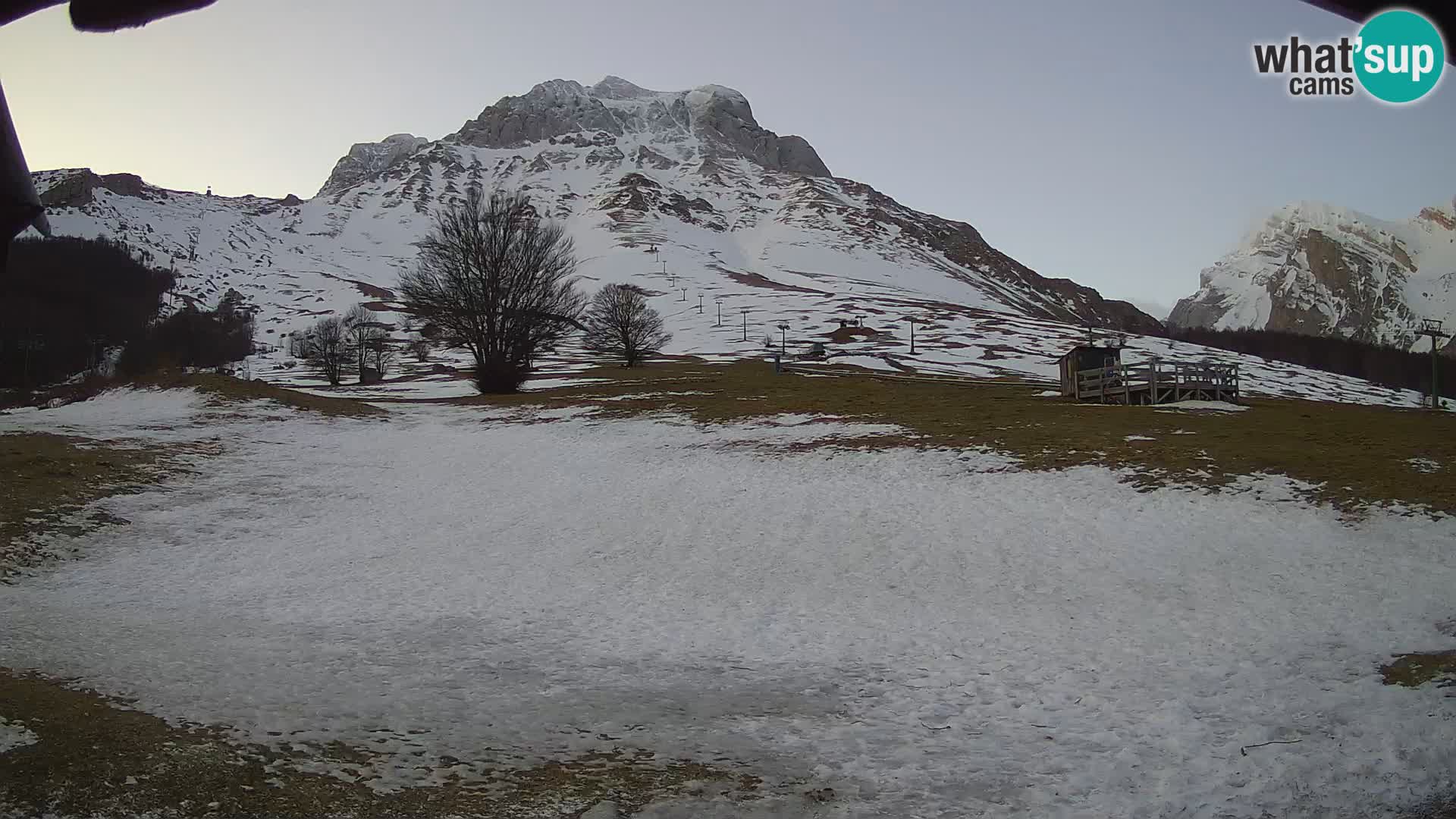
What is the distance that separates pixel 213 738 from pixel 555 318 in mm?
47510

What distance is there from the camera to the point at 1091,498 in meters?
20.9

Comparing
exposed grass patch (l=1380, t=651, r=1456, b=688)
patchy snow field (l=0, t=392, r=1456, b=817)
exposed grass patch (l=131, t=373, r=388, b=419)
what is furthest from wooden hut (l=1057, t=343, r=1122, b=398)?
exposed grass patch (l=1380, t=651, r=1456, b=688)

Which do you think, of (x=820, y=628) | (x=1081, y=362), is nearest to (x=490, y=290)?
(x=1081, y=362)

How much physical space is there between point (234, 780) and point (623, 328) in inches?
2850

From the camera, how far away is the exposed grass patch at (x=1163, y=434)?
2072 cm

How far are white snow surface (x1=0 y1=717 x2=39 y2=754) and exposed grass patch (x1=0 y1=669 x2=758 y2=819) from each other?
7cm

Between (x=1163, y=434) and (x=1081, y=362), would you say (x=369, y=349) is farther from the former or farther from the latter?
(x=1163, y=434)

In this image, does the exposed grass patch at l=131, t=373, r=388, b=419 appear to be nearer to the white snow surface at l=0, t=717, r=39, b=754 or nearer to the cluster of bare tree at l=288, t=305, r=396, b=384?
the white snow surface at l=0, t=717, r=39, b=754

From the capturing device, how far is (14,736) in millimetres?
7852

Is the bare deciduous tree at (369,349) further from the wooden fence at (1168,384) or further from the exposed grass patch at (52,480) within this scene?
the wooden fence at (1168,384)

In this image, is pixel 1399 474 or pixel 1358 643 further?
pixel 1399 474

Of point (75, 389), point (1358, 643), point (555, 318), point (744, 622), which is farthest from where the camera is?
point (555, 318)

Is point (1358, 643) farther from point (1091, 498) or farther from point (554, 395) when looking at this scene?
point (554, 395)

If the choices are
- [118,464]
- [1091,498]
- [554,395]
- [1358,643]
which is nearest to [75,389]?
[554,395]
